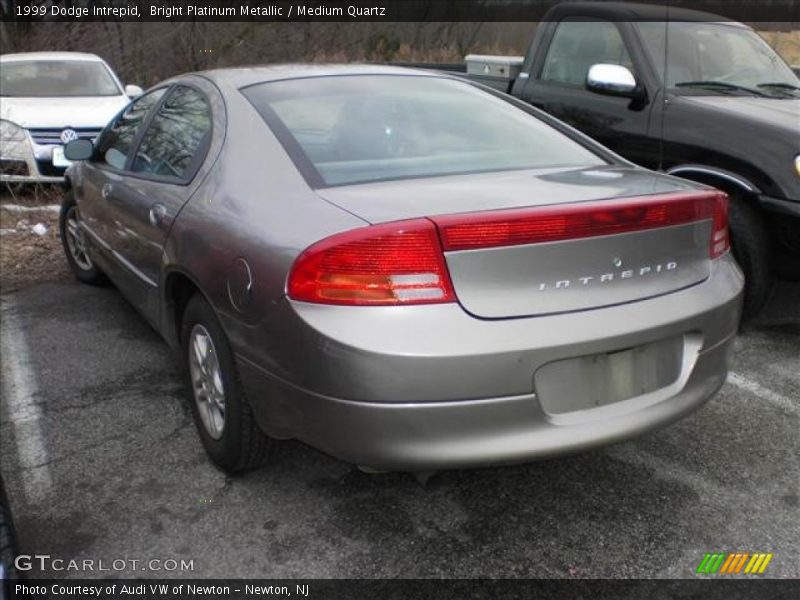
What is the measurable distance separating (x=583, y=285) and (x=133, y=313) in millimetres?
3386

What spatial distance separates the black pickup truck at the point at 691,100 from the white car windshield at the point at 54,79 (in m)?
5.42

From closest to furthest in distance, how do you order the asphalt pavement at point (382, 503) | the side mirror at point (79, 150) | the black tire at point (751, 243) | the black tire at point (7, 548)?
1. the black tire at point (7, 548)
2. the asphalt pavement at point (382, 503)
3. the black tire at point (751, 243)
4. the side mirror at point (79, 150)

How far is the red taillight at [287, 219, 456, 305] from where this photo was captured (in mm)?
2156

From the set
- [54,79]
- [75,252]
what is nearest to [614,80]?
[75,252]

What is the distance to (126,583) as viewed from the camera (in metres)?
2.39

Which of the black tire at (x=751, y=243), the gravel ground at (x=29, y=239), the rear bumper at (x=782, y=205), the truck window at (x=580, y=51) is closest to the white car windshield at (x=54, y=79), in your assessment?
the gravel ground at (x=29, y=239)

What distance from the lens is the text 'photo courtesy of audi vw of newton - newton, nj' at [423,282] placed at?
2.16 metres

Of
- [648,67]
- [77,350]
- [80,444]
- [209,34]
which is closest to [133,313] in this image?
[77,350]

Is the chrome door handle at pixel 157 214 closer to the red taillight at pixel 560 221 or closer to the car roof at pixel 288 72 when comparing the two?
the car roof at pixel 288 72

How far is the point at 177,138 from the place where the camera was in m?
3.46

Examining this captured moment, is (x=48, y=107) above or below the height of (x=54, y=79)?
below

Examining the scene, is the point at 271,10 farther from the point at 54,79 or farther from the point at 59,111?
the point at 59,111

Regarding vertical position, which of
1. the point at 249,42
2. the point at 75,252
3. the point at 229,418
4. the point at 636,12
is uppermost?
the point at 636,12

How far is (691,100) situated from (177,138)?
2913mm
